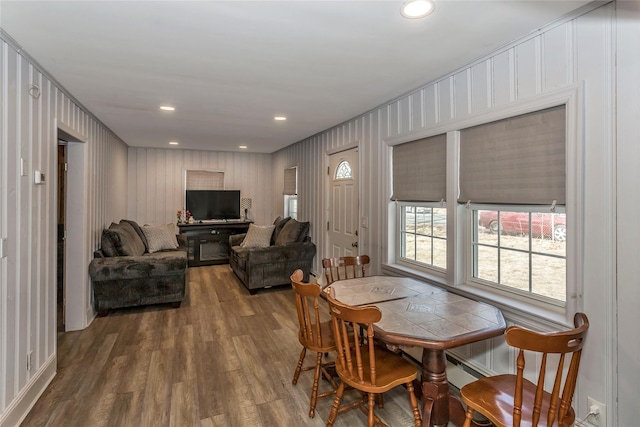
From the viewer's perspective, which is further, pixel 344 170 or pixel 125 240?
pixel 344 170

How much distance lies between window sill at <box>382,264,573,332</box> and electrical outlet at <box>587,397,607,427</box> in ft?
1.24

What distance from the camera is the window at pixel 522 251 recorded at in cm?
198

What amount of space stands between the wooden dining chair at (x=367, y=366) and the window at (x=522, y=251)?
97cm

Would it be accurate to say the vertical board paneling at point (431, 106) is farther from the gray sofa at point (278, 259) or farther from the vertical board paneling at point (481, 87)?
the gray sofa at point (278, 259)

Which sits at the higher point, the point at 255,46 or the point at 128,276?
the point at 255,46

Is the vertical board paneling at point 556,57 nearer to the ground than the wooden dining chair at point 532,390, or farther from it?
farther from it

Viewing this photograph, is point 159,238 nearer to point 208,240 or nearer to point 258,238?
point 208,240

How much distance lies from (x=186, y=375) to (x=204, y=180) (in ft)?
16.4

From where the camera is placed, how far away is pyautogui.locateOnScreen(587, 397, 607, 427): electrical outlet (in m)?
1.67

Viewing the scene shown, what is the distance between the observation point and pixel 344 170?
14.2ft

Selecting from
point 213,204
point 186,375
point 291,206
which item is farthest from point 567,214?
point 213,204

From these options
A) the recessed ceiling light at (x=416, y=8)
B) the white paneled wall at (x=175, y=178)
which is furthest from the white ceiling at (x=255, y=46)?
the white paneled wall at (x=175, y=178)

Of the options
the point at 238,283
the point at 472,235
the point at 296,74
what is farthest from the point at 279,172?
the point at 472,235

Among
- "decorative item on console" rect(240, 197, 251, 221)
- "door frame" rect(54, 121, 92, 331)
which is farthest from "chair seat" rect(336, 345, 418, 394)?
"decorative item on console" rect(240, 197, 251, 221)
